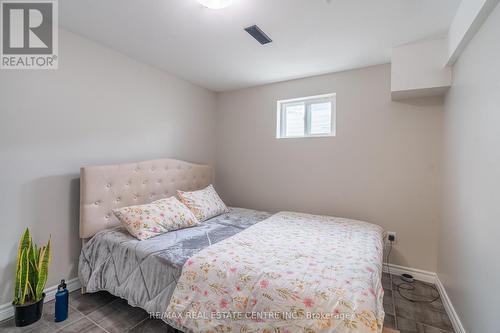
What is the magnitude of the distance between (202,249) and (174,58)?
198 centimetres

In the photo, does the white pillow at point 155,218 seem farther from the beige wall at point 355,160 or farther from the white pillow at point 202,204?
the beige wall at point 355,160

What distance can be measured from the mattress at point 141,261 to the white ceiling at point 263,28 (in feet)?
5.68

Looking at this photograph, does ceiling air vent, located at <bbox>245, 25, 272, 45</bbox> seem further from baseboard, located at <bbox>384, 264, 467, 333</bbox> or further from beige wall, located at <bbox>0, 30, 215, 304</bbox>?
baseboard, located at <bbox>384, 264, 467, 333</bbox>

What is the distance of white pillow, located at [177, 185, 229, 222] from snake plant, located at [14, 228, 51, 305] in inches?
46.1

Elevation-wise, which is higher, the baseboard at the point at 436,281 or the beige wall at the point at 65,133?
the beige wall at the point at 65,133

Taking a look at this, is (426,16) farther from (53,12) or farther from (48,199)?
(48,199)

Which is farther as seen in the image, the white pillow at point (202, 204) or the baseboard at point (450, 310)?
the white pillow at point (202, 204)

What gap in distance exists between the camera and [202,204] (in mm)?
2578

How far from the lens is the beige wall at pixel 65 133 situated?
1.70 metres

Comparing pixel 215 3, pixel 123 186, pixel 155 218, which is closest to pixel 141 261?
pixel 155 218

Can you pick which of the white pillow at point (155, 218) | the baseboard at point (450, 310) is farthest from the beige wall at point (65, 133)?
the baseboard at point (450, 310)

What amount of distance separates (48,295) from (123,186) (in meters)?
1.03

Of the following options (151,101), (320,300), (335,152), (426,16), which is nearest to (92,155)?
(151,101)

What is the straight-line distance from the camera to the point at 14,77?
171 cm
